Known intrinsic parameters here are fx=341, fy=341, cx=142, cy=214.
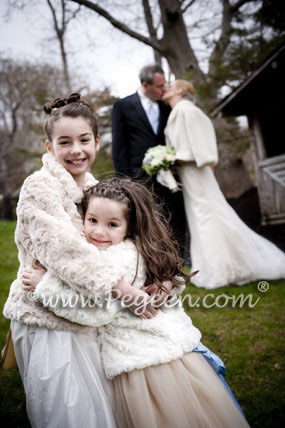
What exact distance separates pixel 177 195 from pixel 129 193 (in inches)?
133

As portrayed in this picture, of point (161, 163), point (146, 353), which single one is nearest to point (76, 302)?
point (146, 353)

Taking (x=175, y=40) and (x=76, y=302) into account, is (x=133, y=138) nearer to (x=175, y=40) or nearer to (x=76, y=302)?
(x=76, y=302)

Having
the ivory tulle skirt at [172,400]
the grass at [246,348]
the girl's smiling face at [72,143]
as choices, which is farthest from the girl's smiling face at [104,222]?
the grass at [246,348]

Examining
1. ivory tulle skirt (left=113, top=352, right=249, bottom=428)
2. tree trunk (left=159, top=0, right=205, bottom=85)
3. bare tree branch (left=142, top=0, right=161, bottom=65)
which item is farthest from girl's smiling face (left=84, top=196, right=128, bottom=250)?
bare tree branch (left=142, top=0, right=161, bottom=65)

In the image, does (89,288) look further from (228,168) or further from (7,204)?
(7,204)

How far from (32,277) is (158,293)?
27.1 inches

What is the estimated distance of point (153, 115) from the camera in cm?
506

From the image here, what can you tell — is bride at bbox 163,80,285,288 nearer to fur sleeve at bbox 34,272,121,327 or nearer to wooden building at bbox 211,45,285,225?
fur sleeve at bbox 34,272,121,327

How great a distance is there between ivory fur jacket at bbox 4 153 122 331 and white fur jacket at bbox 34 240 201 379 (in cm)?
7

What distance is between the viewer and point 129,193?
2098mm

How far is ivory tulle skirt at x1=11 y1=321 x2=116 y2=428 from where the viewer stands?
1591mm

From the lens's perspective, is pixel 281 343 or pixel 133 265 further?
pixel 281 343

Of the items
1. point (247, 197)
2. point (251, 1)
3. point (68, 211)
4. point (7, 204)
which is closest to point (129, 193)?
point (68, 211)

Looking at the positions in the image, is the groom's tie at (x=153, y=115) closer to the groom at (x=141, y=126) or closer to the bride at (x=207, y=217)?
the groom at (x=141, y=126)
